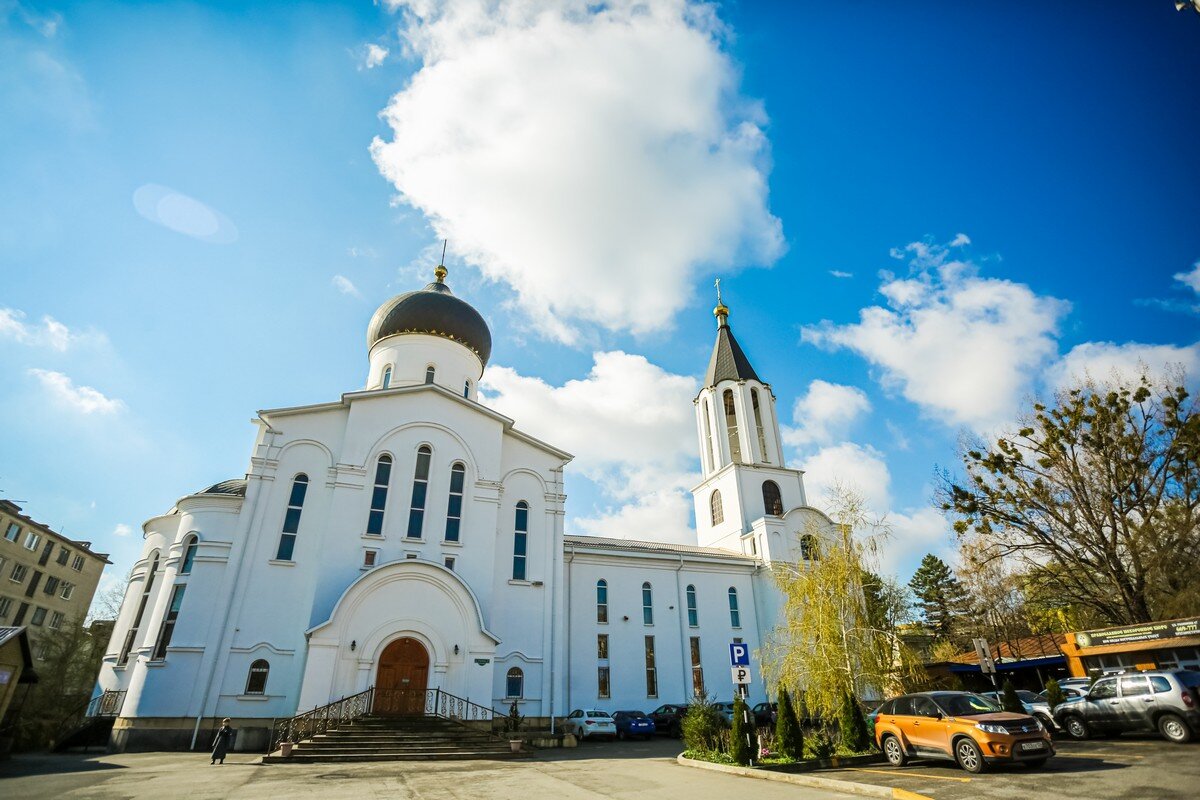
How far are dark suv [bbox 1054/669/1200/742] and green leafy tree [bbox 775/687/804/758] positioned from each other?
7327 mm

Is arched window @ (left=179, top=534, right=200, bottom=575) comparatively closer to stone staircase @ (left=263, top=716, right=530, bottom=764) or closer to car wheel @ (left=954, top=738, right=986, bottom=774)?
stone staircase @ (left=263, top=716, right=530, bottom=764)

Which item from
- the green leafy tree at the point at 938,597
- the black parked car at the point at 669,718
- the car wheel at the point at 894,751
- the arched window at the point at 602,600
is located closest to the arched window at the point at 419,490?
the arched window at the point at 602,600

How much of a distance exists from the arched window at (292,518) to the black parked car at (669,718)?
50.5 feet

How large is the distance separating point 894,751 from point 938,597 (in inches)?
1654

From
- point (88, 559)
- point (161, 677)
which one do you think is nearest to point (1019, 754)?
point (161, 677)

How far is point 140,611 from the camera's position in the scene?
2050 centimetres

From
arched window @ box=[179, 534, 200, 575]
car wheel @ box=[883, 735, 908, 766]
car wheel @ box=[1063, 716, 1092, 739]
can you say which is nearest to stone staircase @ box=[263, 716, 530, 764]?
arched window @ box=[179, 534, 200, 575]

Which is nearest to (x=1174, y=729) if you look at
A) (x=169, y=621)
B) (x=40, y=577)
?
(x=169, y=621)

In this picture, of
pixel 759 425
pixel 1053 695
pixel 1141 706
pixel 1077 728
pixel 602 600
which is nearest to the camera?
pixel 1141 706

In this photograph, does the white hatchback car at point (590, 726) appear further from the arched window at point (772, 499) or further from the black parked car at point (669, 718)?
Answer: the arched window at point (772, 499)

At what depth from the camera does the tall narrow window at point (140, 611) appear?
19.7 metres

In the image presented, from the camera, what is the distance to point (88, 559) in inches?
1694

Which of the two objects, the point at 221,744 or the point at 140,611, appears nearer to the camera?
the point at 221,744

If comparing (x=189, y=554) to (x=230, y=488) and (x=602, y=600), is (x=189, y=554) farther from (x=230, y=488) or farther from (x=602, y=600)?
(x=602, y=600)
